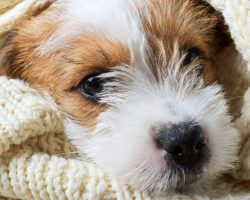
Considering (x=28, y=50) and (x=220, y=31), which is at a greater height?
(x=220, y=31)

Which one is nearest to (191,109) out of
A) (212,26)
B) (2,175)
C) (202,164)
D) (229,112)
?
(202,164)

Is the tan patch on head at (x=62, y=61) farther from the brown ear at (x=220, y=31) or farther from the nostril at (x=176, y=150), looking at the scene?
the brown ear at (x=220, y=31)

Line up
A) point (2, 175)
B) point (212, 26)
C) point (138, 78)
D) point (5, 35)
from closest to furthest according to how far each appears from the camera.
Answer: point (2, 175) < point (138, 78) < point (212, 26) < point (5, 35)

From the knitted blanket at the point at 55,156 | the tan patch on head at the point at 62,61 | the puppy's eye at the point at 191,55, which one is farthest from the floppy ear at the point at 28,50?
the puppy's eye at the point at 191,55

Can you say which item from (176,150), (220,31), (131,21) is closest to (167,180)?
(176,150)

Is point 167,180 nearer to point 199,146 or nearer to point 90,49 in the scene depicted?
point 199,146

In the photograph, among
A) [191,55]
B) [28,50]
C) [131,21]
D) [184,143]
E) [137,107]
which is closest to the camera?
[184,143]

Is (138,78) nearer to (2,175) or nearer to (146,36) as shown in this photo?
(146,36)
